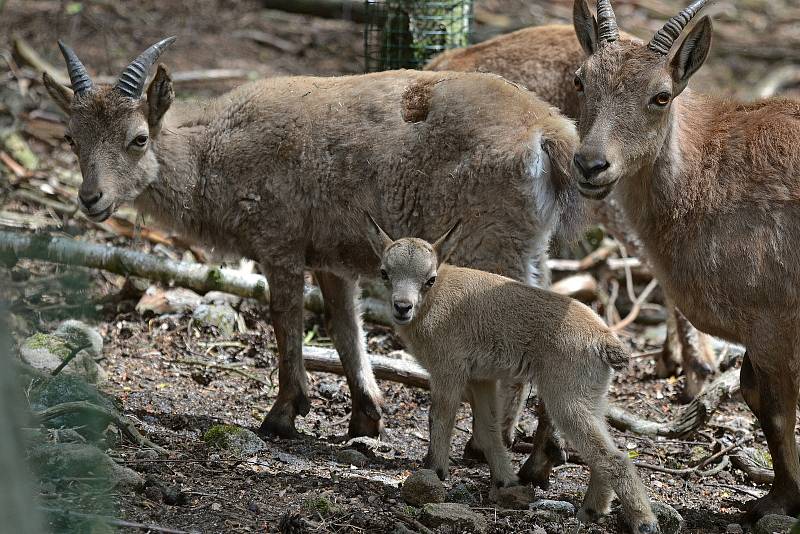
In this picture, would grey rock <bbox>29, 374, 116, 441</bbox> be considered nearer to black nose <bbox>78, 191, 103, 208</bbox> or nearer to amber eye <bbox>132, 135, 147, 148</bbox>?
black nose <bbox>78, 191, 103, 208</bbox>

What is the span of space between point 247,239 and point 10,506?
206 inches

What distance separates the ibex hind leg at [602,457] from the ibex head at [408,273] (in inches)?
41.9

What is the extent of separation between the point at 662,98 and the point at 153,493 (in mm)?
4040

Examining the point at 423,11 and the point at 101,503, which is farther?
the point at 423,11

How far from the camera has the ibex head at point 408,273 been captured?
6.46m

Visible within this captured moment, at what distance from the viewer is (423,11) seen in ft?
37.0

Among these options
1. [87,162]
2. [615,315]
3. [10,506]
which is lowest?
[615,315]

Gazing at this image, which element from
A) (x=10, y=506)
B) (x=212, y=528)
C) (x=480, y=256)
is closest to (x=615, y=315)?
(x=480, y=256)

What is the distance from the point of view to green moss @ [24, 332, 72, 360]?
7.68 m

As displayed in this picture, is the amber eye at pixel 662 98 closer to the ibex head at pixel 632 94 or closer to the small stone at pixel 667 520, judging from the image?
the ibex head at pixel 632 94

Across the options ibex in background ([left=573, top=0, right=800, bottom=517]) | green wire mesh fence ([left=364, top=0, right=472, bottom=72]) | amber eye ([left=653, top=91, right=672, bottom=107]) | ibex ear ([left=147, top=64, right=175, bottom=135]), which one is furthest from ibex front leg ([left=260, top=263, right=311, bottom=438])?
green wire mesh fence ([left=364, top=0, right=472, bottom=72])

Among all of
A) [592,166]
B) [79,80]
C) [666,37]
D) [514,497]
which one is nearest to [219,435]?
[514,497]

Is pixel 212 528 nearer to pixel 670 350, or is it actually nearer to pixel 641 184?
pixel 641 184

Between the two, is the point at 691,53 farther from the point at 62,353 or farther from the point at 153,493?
the point at 62,353
